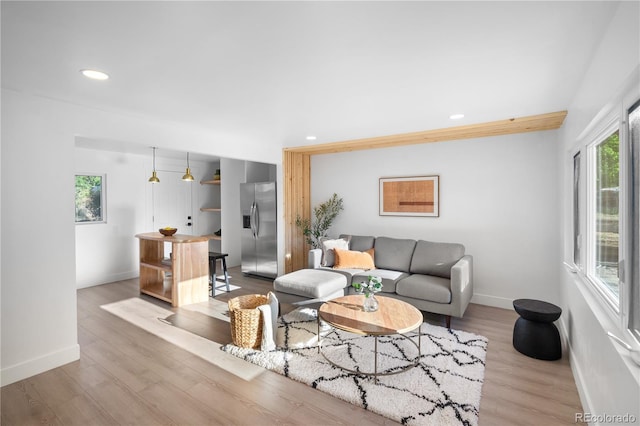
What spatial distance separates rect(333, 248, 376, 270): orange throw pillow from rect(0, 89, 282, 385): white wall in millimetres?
2975

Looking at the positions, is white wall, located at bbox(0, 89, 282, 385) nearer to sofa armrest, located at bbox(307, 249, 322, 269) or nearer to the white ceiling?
the white ceiling

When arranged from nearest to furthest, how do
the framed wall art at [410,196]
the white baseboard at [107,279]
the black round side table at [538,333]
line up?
the black round side table at [538,333] < the framed wall art at [410,196] < the white baseboard at [107,279]

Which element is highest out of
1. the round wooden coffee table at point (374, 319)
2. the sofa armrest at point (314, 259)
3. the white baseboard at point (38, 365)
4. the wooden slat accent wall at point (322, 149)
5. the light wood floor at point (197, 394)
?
the wooden slat accent wall at point (322, 149)

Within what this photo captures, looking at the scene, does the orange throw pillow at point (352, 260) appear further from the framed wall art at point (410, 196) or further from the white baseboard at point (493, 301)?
the white baseboard at point (493, 301)

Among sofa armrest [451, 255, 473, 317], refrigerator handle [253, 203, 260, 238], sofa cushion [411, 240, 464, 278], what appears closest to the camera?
sofa armrest [451, 255, 473, 317]

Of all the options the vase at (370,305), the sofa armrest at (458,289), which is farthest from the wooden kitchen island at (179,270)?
the sofa armrest at (458,289)

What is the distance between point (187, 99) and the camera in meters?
2.84

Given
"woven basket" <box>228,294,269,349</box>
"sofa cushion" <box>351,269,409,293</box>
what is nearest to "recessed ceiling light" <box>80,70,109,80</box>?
"woven basket" <box>228,294,269,349</box>

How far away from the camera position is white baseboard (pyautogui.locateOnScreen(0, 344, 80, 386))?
2.51 m

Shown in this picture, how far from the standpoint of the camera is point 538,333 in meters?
2.87

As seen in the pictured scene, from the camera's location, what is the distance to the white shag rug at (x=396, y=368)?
217cm

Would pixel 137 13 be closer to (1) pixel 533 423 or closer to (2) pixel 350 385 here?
(2) pixel 350 385

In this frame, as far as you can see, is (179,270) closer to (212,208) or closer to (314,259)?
(314,259)

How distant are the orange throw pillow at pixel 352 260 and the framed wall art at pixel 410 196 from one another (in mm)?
980
